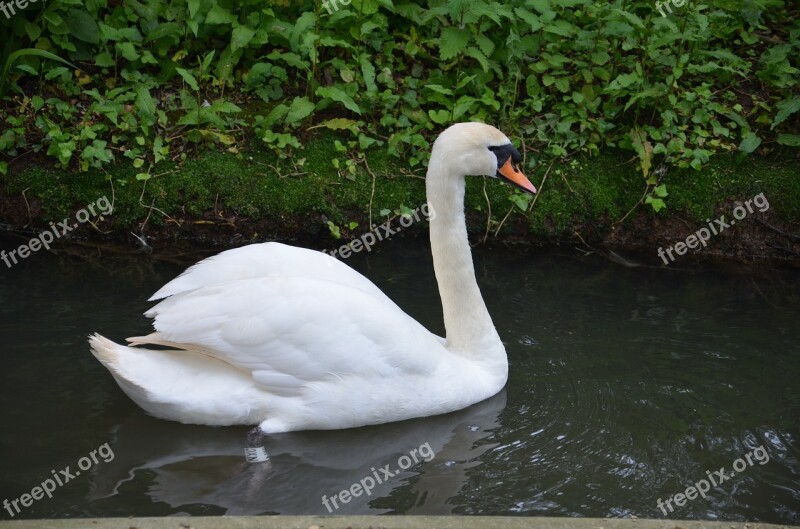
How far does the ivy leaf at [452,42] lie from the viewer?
8.02m

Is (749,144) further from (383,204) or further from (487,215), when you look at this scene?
(383,204)

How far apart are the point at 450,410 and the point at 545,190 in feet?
10.2

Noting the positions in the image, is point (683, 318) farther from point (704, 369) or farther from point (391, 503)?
point (391, 503)

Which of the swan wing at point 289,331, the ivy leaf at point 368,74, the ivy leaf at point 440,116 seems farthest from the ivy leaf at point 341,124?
the swan wing at point 289,331

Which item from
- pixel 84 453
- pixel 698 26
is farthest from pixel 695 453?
pixel 698 26

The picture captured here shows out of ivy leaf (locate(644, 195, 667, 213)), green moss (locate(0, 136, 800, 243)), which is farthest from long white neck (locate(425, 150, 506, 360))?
ivy leaf (locate(644, 195, 667, 213))

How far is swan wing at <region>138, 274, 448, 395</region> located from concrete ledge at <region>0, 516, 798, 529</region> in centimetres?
130

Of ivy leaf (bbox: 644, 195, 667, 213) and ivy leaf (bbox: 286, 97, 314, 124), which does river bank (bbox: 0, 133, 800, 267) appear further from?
ivy leaf (bbox: 286, 97, 314, 124)

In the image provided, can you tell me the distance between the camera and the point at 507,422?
5.45 metres

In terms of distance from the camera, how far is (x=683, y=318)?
266 inches

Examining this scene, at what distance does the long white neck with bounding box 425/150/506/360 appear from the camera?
18.4 ft

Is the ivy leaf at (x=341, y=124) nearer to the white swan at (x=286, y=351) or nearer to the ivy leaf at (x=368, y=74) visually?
the ivy leaf at (x=368, y=74)

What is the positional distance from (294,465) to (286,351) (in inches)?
22.7

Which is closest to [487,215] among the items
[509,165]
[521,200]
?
[521,200]
